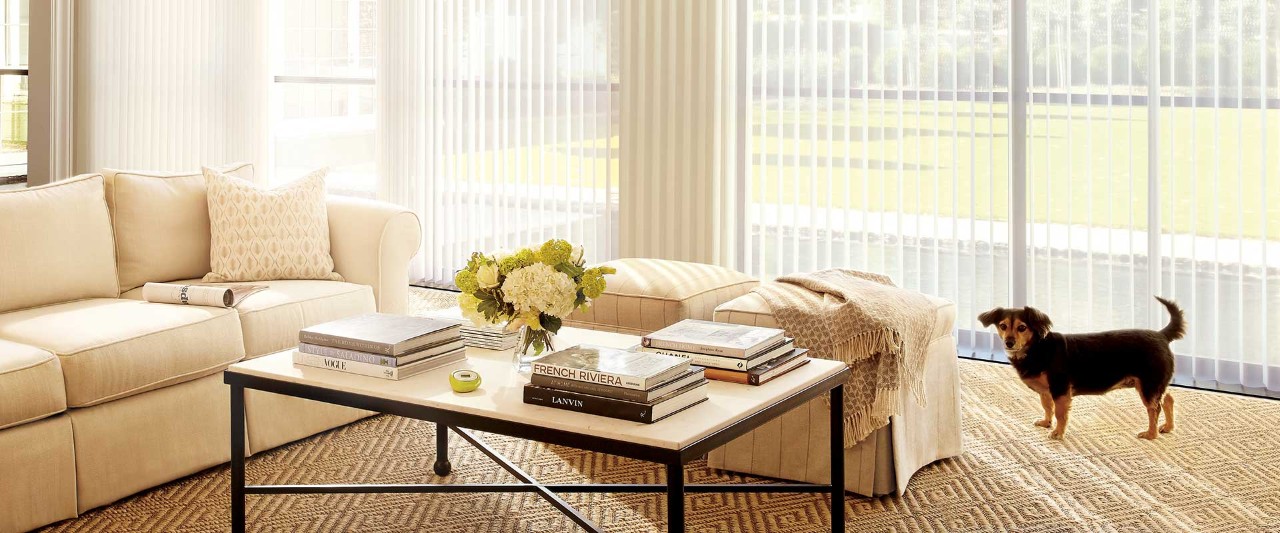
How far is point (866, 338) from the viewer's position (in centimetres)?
282

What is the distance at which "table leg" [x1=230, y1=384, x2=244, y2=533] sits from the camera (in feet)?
8.03

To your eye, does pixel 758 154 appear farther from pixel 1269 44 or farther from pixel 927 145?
pixel 1269 44

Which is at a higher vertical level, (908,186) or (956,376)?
(908,186)

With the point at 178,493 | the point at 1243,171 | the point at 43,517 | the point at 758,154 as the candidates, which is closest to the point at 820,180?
the point at 758,154

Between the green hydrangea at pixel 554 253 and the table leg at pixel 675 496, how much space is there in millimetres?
575

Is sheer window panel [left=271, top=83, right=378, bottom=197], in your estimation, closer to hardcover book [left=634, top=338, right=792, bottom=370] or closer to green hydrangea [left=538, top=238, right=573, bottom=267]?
green hydrangea [left=538, top=238, right=573, bottom=267]

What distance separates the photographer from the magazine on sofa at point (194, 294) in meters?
3.16

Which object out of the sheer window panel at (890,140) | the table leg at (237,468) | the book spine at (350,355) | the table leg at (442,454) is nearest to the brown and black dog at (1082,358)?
the sheer window panel at (890,140)

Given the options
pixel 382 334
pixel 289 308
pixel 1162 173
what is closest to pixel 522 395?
pixel 382 334

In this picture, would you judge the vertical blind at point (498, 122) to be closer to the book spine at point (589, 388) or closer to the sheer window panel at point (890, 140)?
the sheer window panel at point (890, 140)

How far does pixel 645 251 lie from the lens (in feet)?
16.6

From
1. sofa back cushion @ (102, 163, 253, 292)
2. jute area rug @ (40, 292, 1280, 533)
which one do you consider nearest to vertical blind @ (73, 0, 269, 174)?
sofa back cushion @ (102, 163, 253, 292)

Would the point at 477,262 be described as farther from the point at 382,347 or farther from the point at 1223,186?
the point at 1223,186

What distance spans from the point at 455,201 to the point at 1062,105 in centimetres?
292
